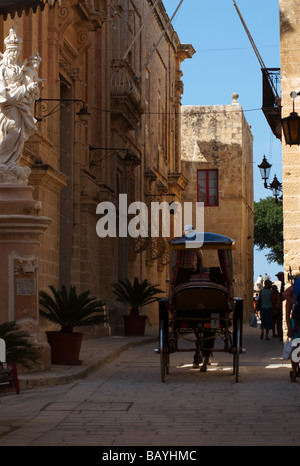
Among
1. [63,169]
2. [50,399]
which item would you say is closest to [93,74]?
[63,169]

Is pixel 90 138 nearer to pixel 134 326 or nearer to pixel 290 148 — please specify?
pixel 134 326

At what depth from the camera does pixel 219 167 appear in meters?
49.6

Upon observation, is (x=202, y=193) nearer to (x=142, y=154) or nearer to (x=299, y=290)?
(x=142, y=154)

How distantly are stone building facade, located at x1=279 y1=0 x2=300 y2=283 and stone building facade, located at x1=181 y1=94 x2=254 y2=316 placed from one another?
1180 inches

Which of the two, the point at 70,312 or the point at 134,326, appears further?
the point at 134,326

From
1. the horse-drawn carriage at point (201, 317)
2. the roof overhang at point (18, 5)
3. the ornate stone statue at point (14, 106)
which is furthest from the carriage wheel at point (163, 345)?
the roof overhang at point (18, 5)

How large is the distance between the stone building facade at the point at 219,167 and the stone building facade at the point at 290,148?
30.0m

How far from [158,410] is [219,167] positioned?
40551mm

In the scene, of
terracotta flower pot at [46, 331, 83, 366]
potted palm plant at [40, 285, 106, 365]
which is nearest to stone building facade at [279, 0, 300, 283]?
potted palm plant at [40, 285, 106, 365]

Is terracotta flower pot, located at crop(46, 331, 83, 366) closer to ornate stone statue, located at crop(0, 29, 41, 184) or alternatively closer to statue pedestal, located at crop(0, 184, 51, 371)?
statue pedestal, located at crop(0, 184, 51, 371)

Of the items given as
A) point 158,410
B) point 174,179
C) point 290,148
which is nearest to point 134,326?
point 290,148

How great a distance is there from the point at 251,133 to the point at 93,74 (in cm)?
3327

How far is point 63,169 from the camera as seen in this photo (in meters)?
21.5

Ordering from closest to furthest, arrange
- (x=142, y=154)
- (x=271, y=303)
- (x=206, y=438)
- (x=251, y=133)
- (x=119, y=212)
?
(x=206, y=438) < (x=271, y=303) < (x=119, y=212) < (x=142, y=154) < (x=251, y=133)
